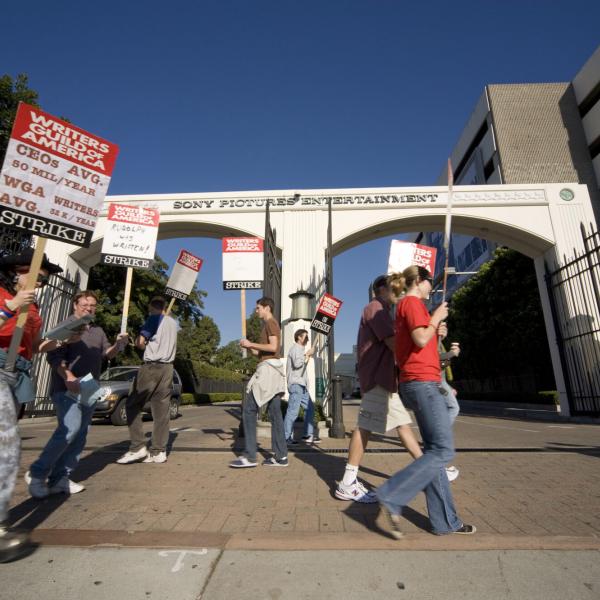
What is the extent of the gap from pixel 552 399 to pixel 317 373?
1398cm

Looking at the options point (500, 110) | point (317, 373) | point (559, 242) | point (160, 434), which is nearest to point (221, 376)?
point (317, 373)

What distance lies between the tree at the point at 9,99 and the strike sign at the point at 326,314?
12.4 metres

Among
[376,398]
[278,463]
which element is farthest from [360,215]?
[376,398]

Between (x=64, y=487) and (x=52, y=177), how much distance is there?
Answer: 2.52 metres

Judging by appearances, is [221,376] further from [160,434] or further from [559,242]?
[160,434]

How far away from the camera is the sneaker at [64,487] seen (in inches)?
130

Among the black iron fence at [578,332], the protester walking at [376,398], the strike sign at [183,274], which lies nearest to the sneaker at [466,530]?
the protester walking at [376,398]

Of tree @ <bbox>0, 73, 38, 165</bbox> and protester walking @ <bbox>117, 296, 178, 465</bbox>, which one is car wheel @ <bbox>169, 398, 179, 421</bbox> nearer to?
protester walking @ <bbox>117, 296, 178, 465</bbox>

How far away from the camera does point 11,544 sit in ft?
6.51

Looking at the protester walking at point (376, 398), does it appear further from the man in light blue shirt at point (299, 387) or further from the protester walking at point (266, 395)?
the man in light blue shirt at point (299, 387)

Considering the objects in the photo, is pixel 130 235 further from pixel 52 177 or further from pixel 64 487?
pixel 64 487

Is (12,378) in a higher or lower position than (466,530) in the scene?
higher

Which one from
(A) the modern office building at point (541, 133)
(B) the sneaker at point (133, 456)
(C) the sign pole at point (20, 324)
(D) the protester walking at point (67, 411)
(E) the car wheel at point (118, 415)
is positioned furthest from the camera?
(A) the modern office building at point (541, 133)

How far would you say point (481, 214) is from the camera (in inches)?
488
